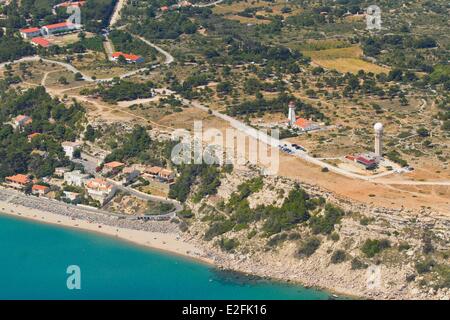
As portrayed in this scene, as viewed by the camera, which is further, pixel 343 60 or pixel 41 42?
pixel 41 42

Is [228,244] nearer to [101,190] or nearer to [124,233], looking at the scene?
[124,233]

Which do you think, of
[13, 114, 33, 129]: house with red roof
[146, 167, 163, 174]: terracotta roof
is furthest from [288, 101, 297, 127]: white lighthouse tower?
[13, 114, 33, 129]: house with red roof

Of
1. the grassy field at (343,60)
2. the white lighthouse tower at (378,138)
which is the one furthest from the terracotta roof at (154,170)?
the grassy field at (343,60)

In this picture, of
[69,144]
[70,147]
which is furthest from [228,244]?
[69,144]

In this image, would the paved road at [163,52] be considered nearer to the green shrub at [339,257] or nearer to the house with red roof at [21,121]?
the house with red roof at [21,121]

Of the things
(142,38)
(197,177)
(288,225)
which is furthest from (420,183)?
(142,38)

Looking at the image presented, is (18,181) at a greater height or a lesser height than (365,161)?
lesser

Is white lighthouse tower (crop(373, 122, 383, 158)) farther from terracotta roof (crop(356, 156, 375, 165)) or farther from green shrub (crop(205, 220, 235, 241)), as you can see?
green shrub (crop(205, 220, 235, 241))
